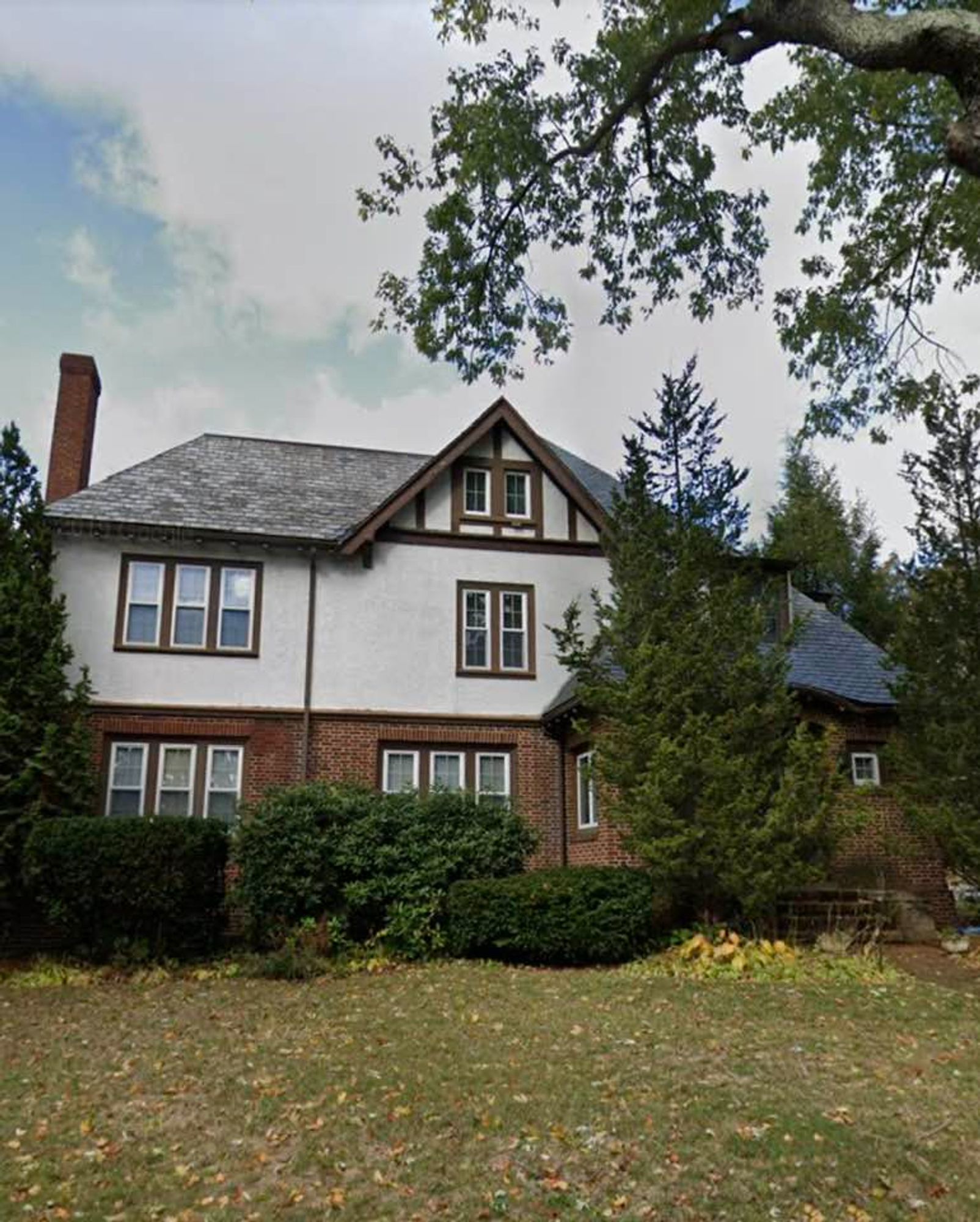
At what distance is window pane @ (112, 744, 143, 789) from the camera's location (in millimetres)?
15266

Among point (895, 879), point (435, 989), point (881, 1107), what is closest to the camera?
point (881, 1107)

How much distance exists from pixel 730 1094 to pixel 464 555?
38.3 feet

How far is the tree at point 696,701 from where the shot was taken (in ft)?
38.2

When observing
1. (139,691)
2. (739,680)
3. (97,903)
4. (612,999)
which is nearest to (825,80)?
(739,680)

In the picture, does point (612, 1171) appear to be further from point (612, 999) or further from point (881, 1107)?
point (612, 999)

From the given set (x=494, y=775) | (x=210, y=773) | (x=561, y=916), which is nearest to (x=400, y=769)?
A: (x=494, y=775)

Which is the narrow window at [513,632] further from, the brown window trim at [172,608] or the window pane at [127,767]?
the window pane at [127,767]

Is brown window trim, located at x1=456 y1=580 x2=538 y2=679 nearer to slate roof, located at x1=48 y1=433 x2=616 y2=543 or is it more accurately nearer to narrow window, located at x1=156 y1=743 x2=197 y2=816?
slate roof, located at x1=48 y1=433 x2=616 y2=543

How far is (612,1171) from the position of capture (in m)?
5.59

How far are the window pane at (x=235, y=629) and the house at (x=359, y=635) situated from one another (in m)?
0.04

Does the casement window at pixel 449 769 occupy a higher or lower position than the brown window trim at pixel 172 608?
lower

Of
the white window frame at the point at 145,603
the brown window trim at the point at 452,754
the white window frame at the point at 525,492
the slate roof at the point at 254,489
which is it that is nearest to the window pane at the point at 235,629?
the white window frame at the point at 145,603

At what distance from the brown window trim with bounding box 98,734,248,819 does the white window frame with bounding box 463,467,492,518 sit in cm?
568

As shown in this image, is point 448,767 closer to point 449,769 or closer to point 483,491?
point 449,769
